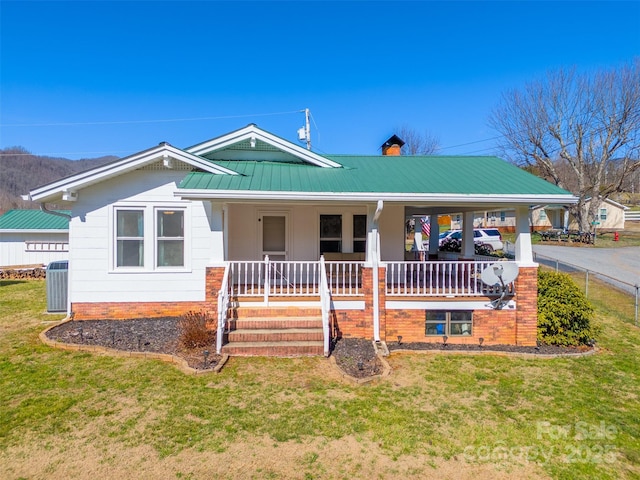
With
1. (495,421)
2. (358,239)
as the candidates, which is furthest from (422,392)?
(358,239)

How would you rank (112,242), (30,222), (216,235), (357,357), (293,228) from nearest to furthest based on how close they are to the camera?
(357,357), (216,235), (112,242), (293,228), (30,222)

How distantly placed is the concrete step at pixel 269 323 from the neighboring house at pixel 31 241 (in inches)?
644

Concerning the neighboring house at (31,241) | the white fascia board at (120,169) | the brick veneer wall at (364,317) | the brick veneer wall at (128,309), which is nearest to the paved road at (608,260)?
the brick veneer wall at (364,317)

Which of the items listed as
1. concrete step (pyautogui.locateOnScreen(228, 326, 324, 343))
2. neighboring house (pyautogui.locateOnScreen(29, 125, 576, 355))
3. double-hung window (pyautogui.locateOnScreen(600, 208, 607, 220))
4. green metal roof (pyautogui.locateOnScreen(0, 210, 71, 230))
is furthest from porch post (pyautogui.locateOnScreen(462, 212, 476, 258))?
double-hung window (pyautogui.locateOnScreen(600, 208, 607, 220))

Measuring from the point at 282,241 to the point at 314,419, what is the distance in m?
5.99

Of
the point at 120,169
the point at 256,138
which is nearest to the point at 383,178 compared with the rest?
the point at 256,138

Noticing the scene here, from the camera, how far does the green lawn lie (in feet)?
12.9

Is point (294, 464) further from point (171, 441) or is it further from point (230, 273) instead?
point (230, 273)

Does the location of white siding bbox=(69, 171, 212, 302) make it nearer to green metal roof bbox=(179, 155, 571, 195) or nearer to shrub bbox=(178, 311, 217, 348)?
green metal roof bbox=(179, 155, 571, 195)

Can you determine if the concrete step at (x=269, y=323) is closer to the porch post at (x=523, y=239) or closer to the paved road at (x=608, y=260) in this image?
the porch post at (x=523, y=239)

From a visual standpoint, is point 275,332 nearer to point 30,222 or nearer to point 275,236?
point 275,236

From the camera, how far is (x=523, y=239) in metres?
8.11

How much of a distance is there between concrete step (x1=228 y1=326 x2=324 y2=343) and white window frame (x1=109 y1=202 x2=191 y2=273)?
9.60 ft

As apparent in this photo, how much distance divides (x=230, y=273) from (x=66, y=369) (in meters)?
3.33
